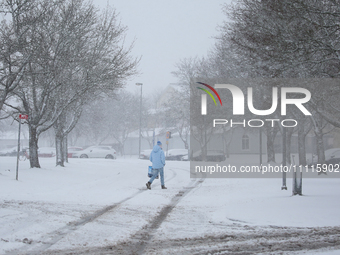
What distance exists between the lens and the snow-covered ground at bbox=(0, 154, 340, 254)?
5.99m

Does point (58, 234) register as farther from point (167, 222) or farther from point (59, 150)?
point (59, 150)

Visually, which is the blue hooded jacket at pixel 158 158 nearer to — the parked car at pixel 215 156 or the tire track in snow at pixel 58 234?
the tire track in snow at pixel 58 234

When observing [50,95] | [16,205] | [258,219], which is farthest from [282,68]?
[50,95]

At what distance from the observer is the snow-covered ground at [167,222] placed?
5.99m

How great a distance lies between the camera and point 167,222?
315 inches

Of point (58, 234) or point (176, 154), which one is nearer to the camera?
point (58, 234)

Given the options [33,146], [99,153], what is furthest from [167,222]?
[99,153]

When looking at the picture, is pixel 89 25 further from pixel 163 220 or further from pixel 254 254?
pixel 254 254

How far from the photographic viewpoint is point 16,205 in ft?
32.5

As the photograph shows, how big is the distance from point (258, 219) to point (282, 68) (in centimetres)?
514

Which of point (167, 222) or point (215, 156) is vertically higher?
point (215, 156)

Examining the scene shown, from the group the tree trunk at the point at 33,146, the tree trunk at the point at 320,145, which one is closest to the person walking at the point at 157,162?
the tree trunk at the point at 33,146

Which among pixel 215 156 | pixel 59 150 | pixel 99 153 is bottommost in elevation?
pixel 215 156

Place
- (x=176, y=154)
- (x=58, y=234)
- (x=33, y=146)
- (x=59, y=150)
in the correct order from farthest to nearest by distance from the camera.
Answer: (x=176, y=154)
(x=59, y=150)
(x=33, y=146)
(x=58, y=234)
